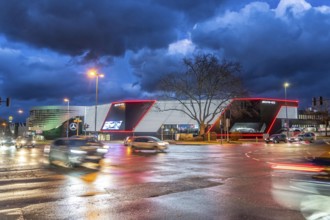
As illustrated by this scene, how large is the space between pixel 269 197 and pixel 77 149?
1164 centimetres

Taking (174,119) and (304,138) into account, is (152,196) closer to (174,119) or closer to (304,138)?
(304,138)

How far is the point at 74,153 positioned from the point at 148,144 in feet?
48.7

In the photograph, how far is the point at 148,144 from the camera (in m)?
32.8

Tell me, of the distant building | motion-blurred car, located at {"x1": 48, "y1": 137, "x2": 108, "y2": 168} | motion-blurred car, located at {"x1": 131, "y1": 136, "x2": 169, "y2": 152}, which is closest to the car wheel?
motion-blurred car, located at {"x1": 48, "y1": 137, "x2": 108, "y2": 168}

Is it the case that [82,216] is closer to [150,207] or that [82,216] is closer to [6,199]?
[150,207]

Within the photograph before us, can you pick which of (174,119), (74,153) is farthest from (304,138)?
(74,153)

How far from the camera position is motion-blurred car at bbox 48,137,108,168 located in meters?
18.3

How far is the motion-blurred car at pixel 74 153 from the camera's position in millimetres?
18344

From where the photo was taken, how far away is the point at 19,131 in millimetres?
145875

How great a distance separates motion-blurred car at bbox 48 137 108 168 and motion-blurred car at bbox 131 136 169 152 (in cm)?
1224

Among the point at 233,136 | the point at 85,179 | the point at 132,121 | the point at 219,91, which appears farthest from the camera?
the point at 132,121

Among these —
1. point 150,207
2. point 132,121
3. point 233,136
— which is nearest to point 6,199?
point 150,207

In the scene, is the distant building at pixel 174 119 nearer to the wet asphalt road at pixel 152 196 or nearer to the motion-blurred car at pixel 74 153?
the motion-blurred car at pixel 74 153

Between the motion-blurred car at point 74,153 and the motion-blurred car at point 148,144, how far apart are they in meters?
12.2
